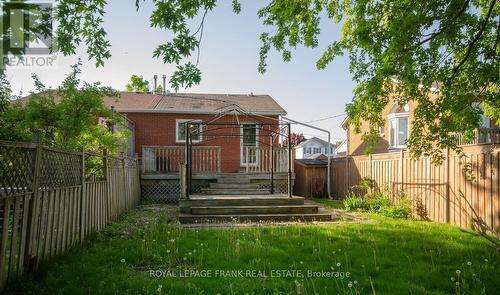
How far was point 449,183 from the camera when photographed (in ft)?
29.0

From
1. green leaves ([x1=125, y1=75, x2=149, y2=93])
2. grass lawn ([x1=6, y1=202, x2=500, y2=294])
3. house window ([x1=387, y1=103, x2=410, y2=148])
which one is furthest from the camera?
green leaves ([x1=125, y1=75, x2=149, y2=93])

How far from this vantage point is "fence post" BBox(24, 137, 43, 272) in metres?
4.26

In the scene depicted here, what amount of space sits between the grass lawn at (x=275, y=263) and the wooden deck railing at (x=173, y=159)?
734 cm

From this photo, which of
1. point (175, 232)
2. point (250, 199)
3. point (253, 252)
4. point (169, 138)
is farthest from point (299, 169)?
point (253, 252)

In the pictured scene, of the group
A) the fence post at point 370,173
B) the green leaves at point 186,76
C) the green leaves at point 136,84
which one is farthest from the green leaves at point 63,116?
the green leaves at point 136,84

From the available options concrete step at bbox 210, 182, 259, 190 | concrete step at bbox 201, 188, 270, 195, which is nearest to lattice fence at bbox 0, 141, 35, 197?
concrete step at bbox 201, 188, 270, 195

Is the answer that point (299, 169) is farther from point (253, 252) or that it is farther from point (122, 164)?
point (253, 252)

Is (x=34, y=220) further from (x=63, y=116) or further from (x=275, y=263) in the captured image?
(x=63, y=116)

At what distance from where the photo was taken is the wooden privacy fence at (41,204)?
3.87m

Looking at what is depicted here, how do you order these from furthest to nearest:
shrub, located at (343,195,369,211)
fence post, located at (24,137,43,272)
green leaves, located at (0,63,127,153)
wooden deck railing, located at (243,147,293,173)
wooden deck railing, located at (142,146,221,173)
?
wooden deck railing, located at (243,147,293,173)
wooden deck railing, located at (142,146,221,173)
shrub, located at (343,195,369,211)
green leaves, located at (0,63,127,153)
fence post, located at (24,137,43,272)

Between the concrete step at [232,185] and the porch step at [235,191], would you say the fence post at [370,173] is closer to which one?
the porch step at [235,191]

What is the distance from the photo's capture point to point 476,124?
5.86 m

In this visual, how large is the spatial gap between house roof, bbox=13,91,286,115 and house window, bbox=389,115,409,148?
21.0ft

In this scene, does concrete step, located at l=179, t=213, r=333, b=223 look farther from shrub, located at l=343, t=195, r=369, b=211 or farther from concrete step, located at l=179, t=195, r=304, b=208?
shrub, located at l=343, t=195, r=369, b=211
